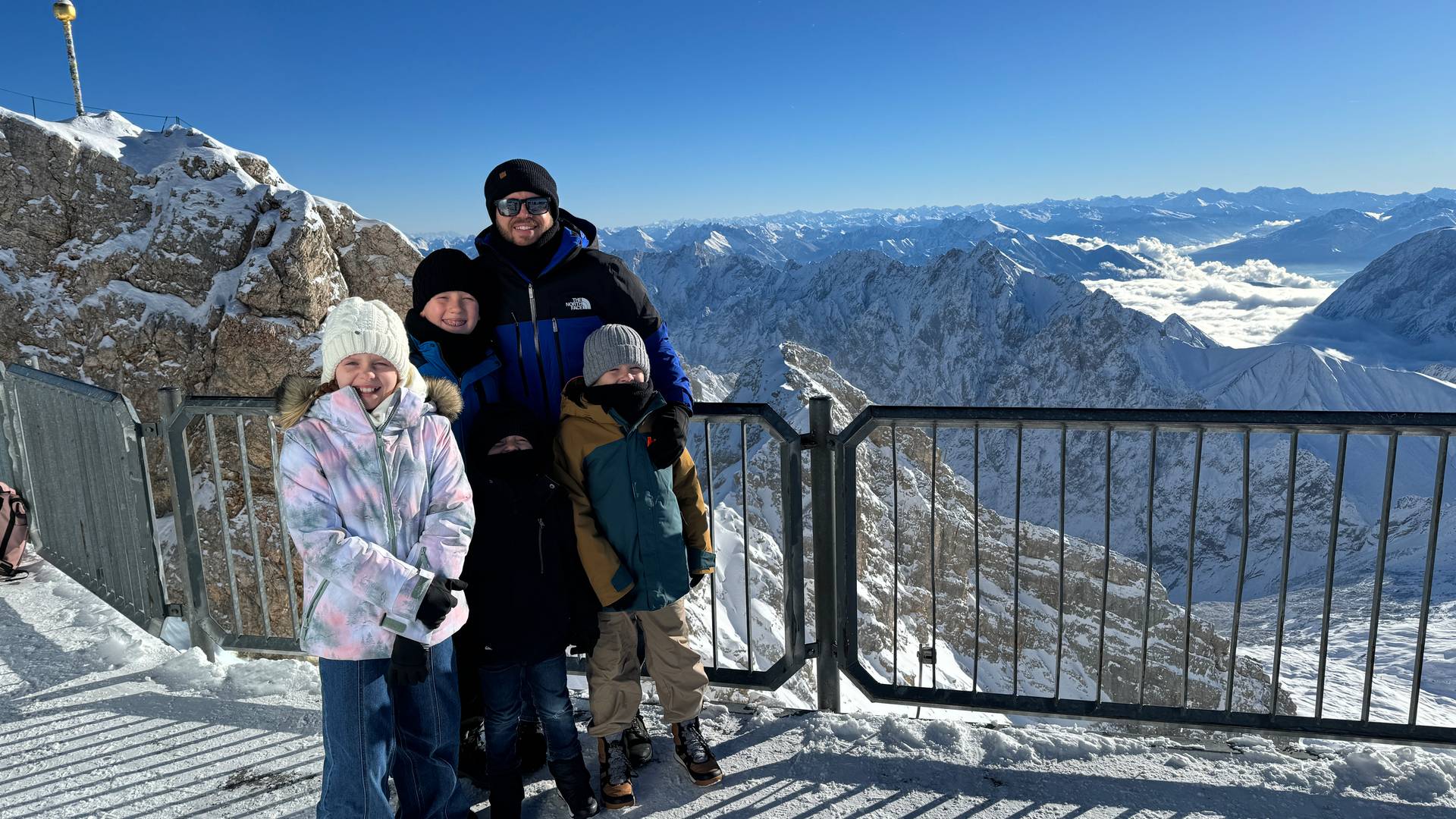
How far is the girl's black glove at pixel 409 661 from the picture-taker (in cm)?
260

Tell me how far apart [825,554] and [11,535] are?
583 cm

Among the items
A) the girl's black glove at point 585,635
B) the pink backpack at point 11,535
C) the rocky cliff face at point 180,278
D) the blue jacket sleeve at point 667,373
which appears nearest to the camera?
the girl's black glove at point 585,635

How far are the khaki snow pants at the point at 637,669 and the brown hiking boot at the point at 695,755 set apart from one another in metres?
0.09

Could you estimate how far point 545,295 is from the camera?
11.0 ft

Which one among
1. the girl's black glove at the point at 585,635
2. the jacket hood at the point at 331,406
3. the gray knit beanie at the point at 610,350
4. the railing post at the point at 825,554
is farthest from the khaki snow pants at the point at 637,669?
the jacket hood at the point at 331,406

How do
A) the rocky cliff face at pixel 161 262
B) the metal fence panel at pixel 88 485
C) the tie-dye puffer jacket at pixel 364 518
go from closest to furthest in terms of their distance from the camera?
the tie-dye puffer jacket at pixel 364 518
the metal fence panel at pixel 88 485
the rocky cliff face at pixel 161 262

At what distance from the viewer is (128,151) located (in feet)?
84.4

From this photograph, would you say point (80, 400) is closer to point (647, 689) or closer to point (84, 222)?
point (647, 689)

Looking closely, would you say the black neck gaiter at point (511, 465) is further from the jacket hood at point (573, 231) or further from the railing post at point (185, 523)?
the railing post at point (185, 523)

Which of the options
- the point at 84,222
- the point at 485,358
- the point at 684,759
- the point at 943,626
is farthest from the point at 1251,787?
the point at 943,626

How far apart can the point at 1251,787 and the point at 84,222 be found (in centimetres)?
2980

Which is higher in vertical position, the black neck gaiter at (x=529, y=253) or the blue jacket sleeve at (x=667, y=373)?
the black neck gaiter at (x=529, y=253)

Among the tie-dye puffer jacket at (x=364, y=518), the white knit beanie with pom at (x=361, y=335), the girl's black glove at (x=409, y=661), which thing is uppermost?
the white knit beanie with pom at (x=361, y=335)

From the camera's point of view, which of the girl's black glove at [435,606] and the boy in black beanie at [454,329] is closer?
the girl's black glove at [435,606]
